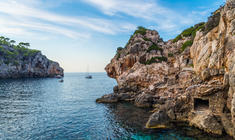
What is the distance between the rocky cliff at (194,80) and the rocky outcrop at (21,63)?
106 metres

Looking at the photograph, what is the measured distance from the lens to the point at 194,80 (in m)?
31.5

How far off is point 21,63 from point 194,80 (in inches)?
5409

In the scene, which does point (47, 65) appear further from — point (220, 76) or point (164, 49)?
point (220, 76)

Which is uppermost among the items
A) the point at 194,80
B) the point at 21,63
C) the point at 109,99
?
the point at 21,63

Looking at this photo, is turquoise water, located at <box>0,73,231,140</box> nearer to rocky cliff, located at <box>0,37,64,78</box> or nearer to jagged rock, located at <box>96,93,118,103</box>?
jagged rock, located at <box>96,93,118,103</box>

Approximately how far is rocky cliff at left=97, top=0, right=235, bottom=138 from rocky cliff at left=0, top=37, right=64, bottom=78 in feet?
349

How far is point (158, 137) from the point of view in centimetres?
2122

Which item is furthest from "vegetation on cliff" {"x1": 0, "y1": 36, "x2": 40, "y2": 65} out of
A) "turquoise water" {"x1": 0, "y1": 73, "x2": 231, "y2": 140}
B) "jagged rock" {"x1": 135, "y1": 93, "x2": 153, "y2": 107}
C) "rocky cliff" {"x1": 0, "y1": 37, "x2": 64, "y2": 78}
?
"jagged rock" {"x1": 135, "y1": 93, "x2": 153, "y2": 107}

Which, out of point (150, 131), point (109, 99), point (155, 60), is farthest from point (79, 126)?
point (155, 60)

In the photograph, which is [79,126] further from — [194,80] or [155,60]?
[155,60]

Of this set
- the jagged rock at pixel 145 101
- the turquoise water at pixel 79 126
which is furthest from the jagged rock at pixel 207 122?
the jagged rock at pixel 145 101

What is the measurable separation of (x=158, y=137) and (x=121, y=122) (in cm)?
884

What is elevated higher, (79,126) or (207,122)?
(207,122)

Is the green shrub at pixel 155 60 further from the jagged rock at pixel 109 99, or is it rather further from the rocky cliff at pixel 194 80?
the jagged rock at pixel 109 99
